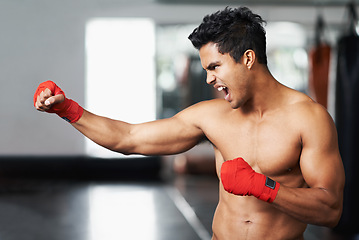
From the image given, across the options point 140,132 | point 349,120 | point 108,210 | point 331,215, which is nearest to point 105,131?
point 140,132

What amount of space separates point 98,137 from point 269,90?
60 centimetres

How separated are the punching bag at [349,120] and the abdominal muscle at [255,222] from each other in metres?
1.92

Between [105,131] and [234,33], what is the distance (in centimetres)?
54

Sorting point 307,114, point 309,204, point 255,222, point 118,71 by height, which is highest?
point 118,71

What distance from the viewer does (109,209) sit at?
4.08 meters

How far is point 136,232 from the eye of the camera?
130 inches

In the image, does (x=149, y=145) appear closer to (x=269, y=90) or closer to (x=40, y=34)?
(x=269, y=90)

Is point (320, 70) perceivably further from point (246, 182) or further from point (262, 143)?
point (246, 182)

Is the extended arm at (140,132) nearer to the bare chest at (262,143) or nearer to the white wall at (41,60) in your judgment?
the bare chest at (262,143)

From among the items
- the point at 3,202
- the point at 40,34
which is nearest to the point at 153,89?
the point at 40,34

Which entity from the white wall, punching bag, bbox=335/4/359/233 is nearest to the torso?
punching bag, bbox=335/4/359/233

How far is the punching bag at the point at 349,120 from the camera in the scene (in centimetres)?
318

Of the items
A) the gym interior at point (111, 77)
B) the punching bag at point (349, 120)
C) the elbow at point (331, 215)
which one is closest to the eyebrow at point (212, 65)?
the elbow at point (331, 215)

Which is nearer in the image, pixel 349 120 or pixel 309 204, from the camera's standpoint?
pixel 309 204
